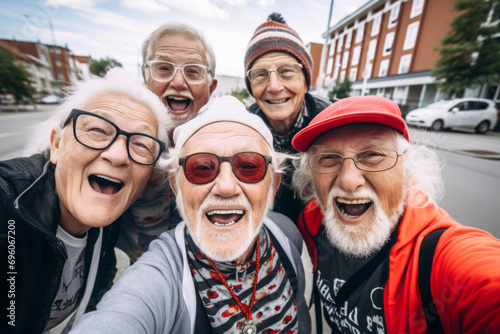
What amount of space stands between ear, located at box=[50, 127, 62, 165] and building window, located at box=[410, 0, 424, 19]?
91.3 ft

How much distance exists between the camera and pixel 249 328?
4.08 ft

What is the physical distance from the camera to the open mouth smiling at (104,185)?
1.42m

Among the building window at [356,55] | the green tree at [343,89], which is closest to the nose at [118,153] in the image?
the green tree at [343,89]

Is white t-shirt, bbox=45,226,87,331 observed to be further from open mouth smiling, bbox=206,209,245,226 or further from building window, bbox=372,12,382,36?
building window, bbox=372,12,382,36

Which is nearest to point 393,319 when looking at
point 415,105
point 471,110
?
point 471,110

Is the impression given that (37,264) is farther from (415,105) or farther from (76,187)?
(415,105)

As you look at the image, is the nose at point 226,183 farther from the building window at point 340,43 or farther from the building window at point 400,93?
the building window at point 340,43

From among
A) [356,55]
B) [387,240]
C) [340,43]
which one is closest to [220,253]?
[387,240]

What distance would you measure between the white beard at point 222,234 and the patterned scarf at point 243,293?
92 mm

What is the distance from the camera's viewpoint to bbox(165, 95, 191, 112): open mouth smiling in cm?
207

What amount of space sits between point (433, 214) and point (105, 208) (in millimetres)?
1964

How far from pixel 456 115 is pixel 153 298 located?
16.1 metres

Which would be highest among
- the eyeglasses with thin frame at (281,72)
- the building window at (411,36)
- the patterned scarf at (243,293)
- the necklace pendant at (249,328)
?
the building window at (411,36)

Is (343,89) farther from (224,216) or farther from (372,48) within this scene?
(224,216)
